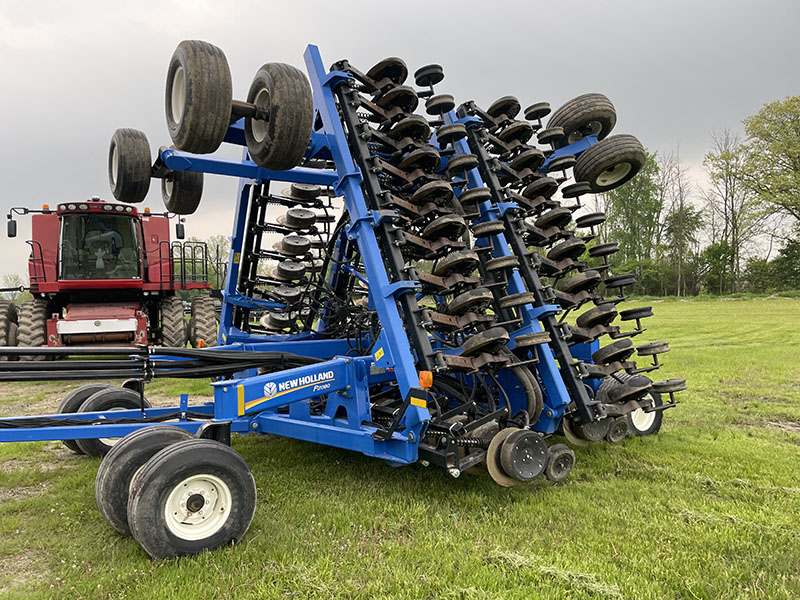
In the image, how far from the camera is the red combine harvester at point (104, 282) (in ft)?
34.5

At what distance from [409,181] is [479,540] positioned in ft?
9.03

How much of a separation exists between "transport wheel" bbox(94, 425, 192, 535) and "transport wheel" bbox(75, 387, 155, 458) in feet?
5.81

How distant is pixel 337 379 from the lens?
14.0ft

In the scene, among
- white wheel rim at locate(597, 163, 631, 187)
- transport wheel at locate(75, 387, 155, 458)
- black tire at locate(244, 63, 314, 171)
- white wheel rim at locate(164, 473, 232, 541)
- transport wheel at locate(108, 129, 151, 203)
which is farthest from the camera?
white wheel rim at locate(597, 163, 631, 187)

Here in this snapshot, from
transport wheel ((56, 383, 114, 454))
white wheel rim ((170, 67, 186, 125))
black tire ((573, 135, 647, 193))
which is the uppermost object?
white wheel rim ((170, 67, 186, 125))

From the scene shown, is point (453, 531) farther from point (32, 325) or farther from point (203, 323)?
point (32, 325)

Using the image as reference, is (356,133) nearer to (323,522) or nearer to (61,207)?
(323,522)

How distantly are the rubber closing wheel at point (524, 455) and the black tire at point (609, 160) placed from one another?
2848 millimetres

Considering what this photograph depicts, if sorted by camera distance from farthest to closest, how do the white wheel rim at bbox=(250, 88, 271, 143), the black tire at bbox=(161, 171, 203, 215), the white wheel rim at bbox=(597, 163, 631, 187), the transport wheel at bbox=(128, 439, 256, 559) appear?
the black tire at bbox=(161, 171, 203, 215) < the white wheel rim at bbox=(597, 163, 631, 187) < the white wheel rim at bbox=(250, 88, 271, 143) < the transport wheel at bbox=(128, 439, 256, 559)

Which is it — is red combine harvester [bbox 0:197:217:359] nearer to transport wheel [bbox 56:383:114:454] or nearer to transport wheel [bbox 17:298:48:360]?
transport wheel [bbox 17:298:48:360]

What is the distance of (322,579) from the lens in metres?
2.92

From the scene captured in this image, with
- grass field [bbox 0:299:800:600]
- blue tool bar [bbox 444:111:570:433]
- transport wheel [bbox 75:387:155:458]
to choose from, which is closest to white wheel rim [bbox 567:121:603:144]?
blue tool bar [bbox 444:111:570:433]

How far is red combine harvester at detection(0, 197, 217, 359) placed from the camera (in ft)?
34.5

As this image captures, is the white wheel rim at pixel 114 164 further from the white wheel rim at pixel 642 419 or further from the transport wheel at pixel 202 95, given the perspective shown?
the white wheel rim at pixel 642 419
